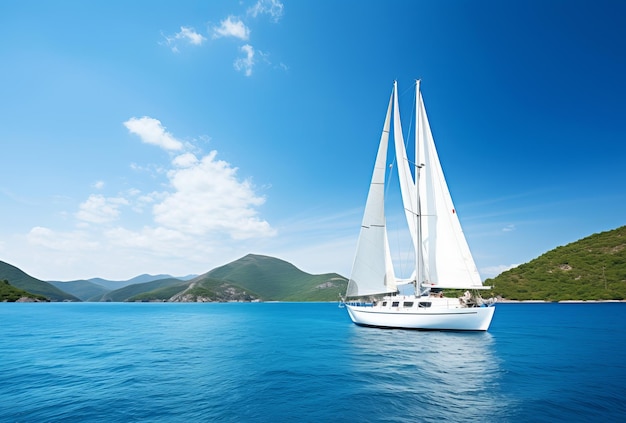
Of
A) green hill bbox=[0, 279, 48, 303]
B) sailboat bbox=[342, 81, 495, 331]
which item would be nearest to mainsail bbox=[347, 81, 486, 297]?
sailboat bbox=[342, 81, 495, 331]

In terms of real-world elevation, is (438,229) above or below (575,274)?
above

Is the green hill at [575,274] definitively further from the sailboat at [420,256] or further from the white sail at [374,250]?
the white sail at [374,250]

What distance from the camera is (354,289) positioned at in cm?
4212

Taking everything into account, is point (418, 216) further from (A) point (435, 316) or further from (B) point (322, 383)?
(B) point (322, 383)

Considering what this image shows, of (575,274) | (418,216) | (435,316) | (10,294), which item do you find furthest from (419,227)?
(10,294)

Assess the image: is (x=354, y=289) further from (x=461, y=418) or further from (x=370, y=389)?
(x=461, y=418)

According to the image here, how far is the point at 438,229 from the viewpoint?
129 feet

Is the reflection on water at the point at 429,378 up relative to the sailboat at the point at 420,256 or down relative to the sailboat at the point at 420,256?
down

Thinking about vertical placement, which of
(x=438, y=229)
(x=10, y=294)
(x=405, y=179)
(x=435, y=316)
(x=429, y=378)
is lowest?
(x=429, y=378)

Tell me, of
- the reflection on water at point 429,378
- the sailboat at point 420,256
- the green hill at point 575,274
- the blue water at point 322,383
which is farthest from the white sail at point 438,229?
the green hill at point 575,274

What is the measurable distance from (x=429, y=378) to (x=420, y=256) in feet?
77.9

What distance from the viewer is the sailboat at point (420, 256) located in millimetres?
35594

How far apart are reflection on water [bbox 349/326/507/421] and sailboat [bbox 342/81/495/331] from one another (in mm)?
4074

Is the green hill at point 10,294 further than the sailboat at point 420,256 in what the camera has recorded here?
Yes
